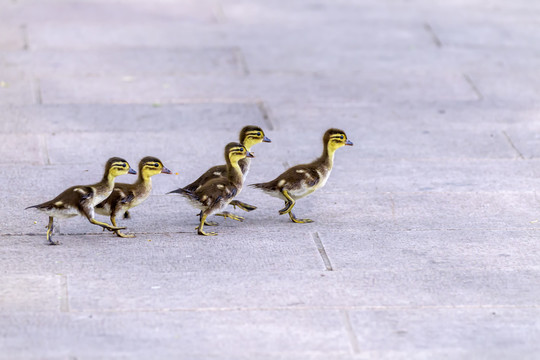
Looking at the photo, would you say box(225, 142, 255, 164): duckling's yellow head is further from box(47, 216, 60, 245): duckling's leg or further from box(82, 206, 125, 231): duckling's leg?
box(47, 216, 60, 245): duckling's leg

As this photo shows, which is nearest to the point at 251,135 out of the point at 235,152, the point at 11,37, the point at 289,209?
the point at 235,152

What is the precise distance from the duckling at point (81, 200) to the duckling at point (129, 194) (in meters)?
0.19

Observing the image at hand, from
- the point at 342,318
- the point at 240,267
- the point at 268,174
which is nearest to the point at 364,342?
the point at 342,318

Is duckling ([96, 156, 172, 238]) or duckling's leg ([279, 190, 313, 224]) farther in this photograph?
duckling's leg ([279, 190, 313, 224])

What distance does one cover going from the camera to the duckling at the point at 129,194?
899cm

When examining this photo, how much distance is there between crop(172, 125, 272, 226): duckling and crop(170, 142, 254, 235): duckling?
0.16 m

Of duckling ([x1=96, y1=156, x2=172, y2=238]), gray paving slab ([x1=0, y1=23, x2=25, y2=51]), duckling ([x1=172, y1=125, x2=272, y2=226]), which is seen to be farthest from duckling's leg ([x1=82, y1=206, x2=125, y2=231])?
gray paving slab ([x1=0, y1=23, x2=25, y2=51])

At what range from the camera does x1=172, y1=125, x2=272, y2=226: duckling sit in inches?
373

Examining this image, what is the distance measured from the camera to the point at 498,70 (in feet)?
48.3

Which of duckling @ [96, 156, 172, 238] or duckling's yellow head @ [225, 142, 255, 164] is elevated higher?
duckling's yellow head @ [225, 142, 255, 164]

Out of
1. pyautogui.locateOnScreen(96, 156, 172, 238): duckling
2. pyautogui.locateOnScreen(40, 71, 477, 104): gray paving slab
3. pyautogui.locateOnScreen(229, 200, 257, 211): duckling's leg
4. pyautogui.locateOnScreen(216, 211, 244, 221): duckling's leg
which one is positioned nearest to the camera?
pyautogui.locateOnScreen(96, 156, 172, 238): duckling

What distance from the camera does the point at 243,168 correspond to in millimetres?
9875

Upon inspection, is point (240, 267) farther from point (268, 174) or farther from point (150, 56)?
point (150, 56)

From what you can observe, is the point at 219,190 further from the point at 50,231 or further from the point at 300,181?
the point at 50,231
